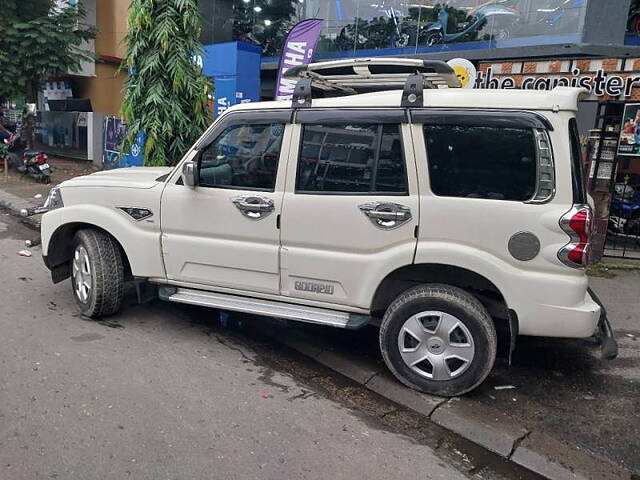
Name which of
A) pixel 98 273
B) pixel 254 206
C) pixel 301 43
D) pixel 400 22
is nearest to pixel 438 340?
pixel 254 206

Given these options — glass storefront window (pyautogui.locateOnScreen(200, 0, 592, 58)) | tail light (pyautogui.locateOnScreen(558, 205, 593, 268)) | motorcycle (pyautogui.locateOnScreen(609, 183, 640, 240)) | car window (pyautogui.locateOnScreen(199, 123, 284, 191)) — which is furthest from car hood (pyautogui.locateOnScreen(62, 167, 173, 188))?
motorcycle (pyautogui.locateOnScreen(609, 183, 640, 240))

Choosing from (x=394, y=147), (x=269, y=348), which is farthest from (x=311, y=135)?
(x=269, y=348)

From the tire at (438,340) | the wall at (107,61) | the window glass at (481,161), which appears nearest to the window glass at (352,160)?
the window glass at (481,161)

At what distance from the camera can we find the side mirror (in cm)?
430

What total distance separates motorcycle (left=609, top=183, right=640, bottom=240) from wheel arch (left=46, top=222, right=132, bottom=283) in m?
7.78

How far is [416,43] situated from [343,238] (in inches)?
375

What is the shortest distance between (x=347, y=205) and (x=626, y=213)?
7.02 meters

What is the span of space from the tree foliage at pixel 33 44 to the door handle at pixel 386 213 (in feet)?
42.6

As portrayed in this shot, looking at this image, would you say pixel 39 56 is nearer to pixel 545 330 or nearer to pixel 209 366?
pixel 209 366

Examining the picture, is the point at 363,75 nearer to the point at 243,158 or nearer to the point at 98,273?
the point at 243,158

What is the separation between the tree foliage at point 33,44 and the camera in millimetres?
13484

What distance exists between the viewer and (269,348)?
15.6 feet

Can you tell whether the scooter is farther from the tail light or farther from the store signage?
the tail light

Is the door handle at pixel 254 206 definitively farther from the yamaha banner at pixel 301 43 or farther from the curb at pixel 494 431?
the yamaha banner at pixel 301 43
